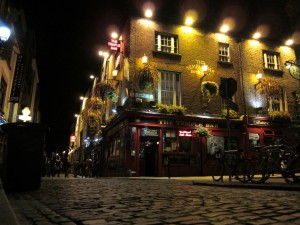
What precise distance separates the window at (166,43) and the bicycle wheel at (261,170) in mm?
12547

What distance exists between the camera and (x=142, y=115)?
17.9 m

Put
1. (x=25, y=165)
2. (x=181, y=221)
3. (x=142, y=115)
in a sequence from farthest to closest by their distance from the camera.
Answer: (x=142, y=115)
(x=25, y=165)
(x=181, y=221)

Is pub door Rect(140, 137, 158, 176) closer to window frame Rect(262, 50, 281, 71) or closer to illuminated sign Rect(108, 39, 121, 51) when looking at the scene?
illuminated sign Rect(108, 39, 121, 51)

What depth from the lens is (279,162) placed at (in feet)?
27.7

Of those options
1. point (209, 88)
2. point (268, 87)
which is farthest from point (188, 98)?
point (268, 87)

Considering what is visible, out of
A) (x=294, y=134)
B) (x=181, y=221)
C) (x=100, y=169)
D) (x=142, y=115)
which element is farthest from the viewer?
(x=100, y=169)

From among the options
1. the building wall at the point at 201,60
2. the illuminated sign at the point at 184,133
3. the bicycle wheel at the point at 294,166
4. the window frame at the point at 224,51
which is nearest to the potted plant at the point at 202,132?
the illuminated sign at the point at 184,133

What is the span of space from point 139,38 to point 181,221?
57.1 ft

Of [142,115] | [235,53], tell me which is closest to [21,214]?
[142,115]

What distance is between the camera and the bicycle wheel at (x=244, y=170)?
9094 mm

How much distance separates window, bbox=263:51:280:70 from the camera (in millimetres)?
22797

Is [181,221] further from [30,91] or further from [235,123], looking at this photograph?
[30,91]

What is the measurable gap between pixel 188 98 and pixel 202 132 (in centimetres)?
262

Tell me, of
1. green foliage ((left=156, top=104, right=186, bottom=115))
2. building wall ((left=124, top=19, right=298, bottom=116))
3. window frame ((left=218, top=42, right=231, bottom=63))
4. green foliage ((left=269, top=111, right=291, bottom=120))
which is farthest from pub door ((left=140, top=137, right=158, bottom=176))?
green foliage ((left=269, top=111, right=291, bottom=120))
